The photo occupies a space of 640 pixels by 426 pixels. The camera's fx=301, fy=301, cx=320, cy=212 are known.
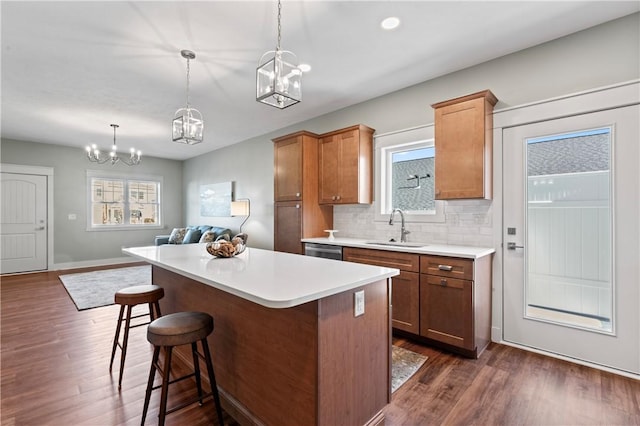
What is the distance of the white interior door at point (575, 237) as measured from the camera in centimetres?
233

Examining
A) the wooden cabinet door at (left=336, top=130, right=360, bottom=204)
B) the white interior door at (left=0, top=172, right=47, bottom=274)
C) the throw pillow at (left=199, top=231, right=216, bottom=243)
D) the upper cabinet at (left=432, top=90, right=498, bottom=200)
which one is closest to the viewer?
the upper cabinet at (left=432, top=90, right=498, bottom=200)

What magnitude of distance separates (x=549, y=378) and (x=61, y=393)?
358 centimetres

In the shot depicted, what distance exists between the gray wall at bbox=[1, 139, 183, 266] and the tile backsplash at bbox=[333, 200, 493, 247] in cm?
639

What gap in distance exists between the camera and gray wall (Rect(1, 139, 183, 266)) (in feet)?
20.6

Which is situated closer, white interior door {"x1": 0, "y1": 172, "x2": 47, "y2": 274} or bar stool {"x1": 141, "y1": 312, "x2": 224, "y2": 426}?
bar stool {"x1": 141, "y1": 312, "x2": 224, "y2": 426}

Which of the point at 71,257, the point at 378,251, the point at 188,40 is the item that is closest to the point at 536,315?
the point at 378,251

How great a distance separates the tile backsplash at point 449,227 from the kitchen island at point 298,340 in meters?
1.73

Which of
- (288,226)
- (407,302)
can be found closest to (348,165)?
(288,226)

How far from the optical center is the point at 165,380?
165 centimetres

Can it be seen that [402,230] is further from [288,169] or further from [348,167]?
[288,169]

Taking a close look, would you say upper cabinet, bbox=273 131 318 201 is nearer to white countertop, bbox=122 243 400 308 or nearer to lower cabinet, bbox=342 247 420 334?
lower cabinet, bbox=342 247 420 334

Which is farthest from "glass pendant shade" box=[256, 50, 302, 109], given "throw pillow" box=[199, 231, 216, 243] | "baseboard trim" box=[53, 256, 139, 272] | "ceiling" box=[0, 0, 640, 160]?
"baseboard trim" box=[53, 256, 139, 272]

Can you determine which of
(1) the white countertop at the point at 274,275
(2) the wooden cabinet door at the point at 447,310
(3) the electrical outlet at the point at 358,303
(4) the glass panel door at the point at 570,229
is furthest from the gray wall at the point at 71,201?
(4) the glass panel door at the point at 570,229

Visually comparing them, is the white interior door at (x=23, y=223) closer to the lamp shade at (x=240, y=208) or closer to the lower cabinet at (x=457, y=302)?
the lamp shade at (x=240, y=208)
